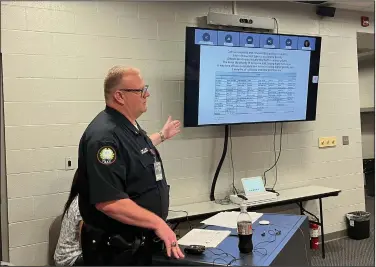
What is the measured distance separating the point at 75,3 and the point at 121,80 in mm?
1325

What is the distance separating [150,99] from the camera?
3.64 m

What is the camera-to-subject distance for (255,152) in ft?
13.9

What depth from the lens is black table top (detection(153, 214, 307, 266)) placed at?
2.03 meters

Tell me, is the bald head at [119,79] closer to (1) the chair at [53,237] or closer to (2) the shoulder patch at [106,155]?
(2) the shoulder patch at [106,155]

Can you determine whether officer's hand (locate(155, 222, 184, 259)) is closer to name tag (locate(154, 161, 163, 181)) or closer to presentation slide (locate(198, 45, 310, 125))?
name tag (locate(154, 161, 163, 181))

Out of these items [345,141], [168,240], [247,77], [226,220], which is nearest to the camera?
[168,240]

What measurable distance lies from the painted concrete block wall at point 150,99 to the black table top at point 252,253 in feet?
4.47

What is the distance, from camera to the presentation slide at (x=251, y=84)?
3588 millimetres

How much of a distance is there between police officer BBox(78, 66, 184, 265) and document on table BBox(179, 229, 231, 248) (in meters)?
0.20

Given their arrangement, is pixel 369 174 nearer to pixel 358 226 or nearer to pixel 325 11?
pixel 358 226

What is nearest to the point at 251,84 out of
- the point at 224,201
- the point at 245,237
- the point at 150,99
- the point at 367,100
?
the point at 150,99

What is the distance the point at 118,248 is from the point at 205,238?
511mm

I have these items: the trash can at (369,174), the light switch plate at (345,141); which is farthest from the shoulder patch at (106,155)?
the trash can at (369,174)

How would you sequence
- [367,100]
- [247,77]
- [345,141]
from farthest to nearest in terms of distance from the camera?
1. [367,100]
2. [345,141]
3. [247,77]
